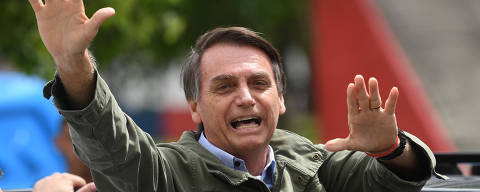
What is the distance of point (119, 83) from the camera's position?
15.3 meters

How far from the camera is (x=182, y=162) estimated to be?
320 centimetres

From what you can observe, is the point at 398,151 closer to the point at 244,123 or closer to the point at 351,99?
the point at 351,99

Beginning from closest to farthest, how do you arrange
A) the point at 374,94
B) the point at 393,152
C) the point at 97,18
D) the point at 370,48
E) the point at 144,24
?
the point at 97,18 < the point at 374,94 < the point at 393,152 < the point at 144,24 < the point at 370,48

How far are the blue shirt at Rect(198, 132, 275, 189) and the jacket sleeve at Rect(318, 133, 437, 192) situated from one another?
0.24 m

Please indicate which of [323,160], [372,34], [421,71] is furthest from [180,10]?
[323,160]

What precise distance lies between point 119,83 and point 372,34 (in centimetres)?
535

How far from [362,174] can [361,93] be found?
521 millimetres

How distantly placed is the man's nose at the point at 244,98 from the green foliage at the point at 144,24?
1.57 meters

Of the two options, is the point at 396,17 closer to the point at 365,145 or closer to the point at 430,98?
the point at 430,98

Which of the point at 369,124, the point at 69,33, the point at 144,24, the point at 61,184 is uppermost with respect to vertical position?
the point at 69,33

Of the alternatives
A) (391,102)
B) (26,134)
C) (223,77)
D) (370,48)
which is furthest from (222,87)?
(370,48)

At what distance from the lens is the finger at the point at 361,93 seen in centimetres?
304

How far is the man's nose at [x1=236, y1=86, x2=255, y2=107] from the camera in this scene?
3299mm

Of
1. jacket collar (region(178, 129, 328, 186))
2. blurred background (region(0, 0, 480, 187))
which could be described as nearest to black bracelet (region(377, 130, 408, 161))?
jacket collar (region(178, 129, 328, 186))
